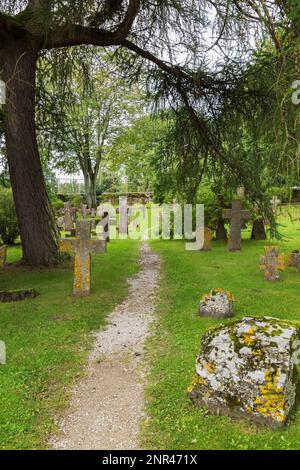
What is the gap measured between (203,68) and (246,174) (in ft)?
9.60

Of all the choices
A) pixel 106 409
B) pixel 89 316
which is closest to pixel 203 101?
pixel 89 316

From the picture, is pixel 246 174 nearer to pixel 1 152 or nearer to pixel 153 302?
pixel 153 302

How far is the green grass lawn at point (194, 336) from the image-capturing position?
137 inches

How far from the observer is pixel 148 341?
593cm

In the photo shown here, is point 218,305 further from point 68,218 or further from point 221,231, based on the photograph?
point 68,218

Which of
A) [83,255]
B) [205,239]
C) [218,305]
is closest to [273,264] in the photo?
[218,305]

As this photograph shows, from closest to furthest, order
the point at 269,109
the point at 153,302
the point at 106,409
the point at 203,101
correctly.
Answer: the point at 106,409 < the point at 153,302 < the point at 269,109 < the point at 203,101

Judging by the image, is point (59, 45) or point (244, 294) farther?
point (59, 45)

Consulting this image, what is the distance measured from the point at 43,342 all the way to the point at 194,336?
7.21 feet

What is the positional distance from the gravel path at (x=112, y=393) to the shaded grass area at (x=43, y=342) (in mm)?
183

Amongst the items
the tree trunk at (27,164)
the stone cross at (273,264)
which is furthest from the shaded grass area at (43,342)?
the stone cross at (273,264)

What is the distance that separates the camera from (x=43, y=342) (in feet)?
19.2

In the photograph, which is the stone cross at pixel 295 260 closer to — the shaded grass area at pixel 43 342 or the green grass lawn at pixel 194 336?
the green grass lawn at pixel 194 336

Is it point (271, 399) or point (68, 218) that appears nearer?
point (271, 399)
